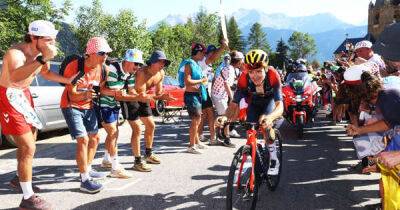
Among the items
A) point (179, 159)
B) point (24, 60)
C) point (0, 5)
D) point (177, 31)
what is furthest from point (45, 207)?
point (177, 31)

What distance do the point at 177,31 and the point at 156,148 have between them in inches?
2888

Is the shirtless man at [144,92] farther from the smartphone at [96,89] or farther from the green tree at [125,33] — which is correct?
the green tree at [125,33]

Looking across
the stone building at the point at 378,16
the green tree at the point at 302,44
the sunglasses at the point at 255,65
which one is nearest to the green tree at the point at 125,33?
the sunglasses at the point at 255,65

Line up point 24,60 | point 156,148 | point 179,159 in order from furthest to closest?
point 156,148, point 179,159, point 24,60

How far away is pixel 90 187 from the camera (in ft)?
18.1

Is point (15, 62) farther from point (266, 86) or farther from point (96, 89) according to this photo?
point (266, 86)

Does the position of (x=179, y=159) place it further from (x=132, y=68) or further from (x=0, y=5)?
(x=0, y=5)

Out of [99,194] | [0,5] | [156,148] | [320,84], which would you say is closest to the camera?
[99,194]

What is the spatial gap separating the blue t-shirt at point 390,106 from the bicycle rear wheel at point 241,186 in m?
1.89

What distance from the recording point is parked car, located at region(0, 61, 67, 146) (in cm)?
928

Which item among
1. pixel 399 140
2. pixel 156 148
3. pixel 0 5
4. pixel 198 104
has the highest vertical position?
pixel 0 5

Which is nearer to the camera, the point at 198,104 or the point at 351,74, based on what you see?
the point at 351,74

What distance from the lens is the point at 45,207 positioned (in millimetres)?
4758

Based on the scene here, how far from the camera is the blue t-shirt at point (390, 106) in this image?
9.12 ft
